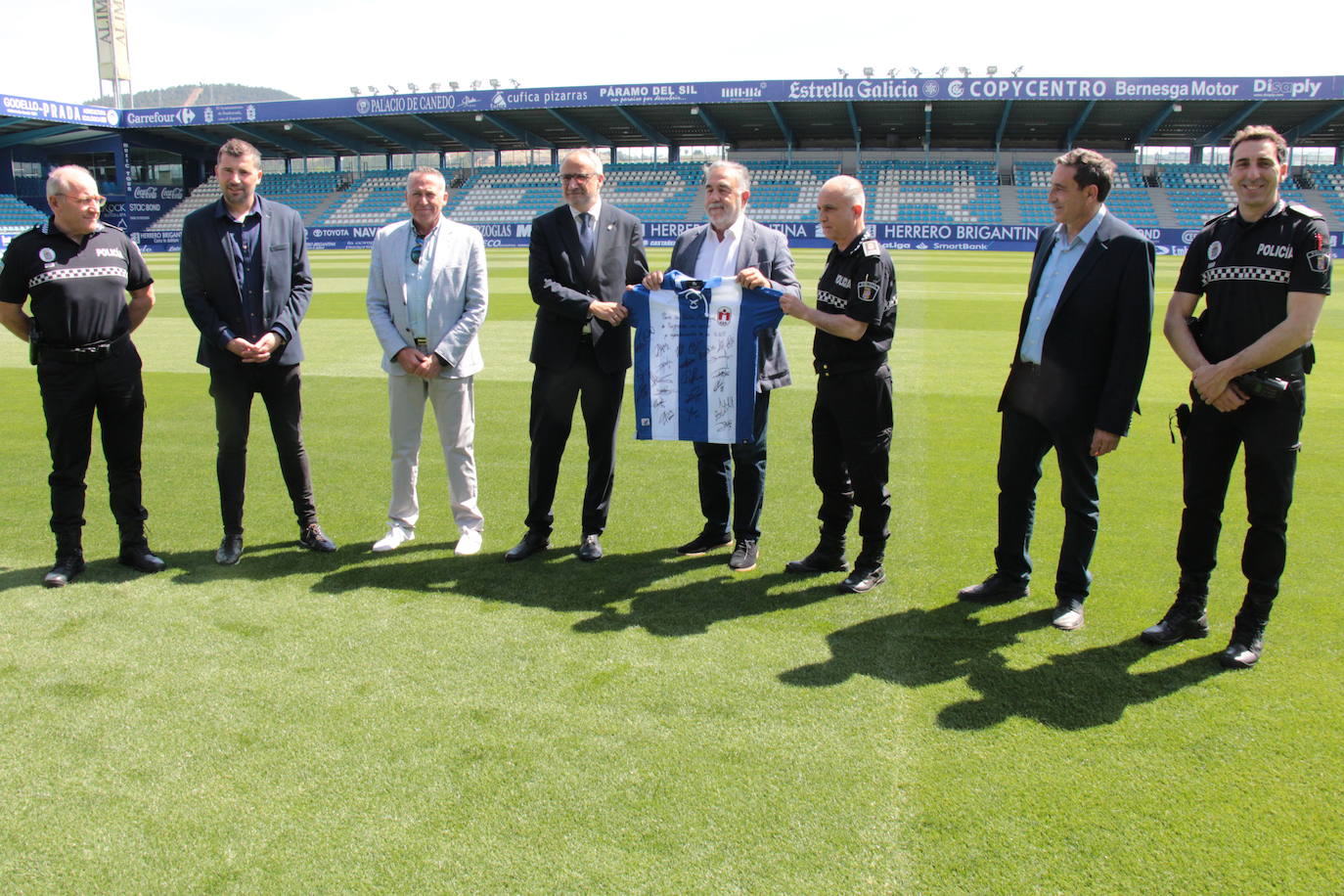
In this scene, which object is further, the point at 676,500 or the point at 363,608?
the point at 676,500

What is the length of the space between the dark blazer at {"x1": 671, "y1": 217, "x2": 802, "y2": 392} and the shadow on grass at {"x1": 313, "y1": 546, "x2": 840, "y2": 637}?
102 cm

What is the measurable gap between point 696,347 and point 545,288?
837 millimetres

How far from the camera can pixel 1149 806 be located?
272 centimetres

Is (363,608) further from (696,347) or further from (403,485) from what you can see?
(696,347)

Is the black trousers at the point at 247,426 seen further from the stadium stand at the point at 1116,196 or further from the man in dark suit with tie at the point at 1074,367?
the stadium stand at the point at 1116,196

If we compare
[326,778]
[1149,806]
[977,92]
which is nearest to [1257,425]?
[1149,806]

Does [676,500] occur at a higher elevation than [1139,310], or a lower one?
lower

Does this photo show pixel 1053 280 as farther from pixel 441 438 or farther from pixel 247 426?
pixel 247 426

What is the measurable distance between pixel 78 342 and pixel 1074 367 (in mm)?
4633

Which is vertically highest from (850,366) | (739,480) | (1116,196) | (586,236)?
(1116,196)

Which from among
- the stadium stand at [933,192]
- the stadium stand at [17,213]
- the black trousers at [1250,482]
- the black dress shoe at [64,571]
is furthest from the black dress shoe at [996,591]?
the stadium stand at [17,213]

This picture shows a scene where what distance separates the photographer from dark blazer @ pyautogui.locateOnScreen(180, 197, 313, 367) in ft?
15.7

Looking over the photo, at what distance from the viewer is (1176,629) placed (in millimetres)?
3828

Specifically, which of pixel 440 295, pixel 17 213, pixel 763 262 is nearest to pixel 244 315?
pixel 440 295
